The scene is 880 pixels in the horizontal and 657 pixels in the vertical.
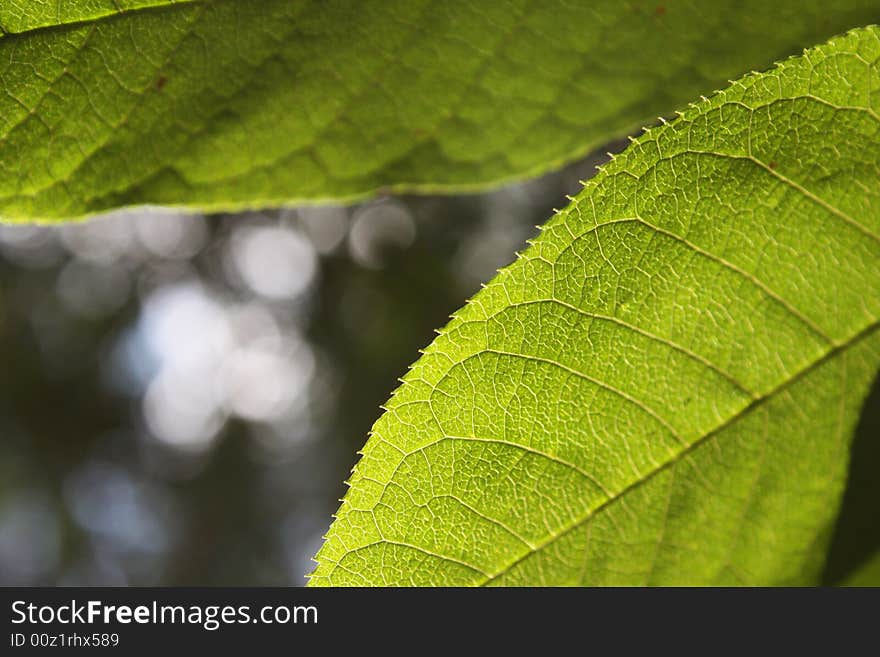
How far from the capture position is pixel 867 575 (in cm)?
89

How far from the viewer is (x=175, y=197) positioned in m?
0.98

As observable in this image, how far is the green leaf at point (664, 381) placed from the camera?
841 millimetres

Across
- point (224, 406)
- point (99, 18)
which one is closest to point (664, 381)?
point (99, 18)

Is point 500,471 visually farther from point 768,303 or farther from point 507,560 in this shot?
point 768,303

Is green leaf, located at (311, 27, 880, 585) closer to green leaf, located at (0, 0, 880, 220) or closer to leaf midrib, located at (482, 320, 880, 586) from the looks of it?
leaf midrib, located at (482, 320, 880, 586)

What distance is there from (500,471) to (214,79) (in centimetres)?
58

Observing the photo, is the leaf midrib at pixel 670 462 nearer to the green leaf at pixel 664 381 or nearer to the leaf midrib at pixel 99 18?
the green leaf at pixel 664 381

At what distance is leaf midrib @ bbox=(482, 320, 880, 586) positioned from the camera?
845mm

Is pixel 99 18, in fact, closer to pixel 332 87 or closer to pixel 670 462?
pixel 332 87

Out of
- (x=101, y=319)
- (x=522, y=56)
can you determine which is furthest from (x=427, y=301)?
(x=522, y=56)

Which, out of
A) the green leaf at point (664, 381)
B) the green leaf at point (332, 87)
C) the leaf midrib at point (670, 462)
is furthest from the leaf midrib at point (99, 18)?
the leaf midrib at point (670, 462)

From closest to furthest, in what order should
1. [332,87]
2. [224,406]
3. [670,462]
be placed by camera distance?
[670,462] → [332,87] → [224,406]

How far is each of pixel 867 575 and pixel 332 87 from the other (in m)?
0.85

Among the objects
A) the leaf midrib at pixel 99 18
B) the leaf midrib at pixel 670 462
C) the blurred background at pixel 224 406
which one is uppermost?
the blurred background at pixel 224 406
